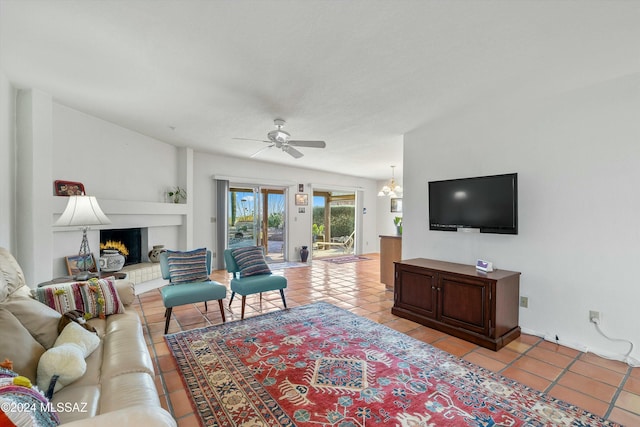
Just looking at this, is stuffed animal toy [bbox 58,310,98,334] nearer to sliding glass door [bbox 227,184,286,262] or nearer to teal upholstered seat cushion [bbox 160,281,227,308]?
teal upholstered seat cushion [bbox 160,281,227,308]

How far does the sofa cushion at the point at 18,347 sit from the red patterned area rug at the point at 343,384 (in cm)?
94

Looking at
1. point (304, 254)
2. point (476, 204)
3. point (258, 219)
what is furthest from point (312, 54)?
point (304, 254)

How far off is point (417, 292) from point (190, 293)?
254cm

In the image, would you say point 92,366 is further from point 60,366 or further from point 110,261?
point 110,261

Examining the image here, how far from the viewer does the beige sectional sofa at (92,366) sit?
3.45 ft

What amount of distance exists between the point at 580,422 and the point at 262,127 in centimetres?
425

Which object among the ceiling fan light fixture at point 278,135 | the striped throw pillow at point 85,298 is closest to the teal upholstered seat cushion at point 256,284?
the striped throw pillow at point 85,298

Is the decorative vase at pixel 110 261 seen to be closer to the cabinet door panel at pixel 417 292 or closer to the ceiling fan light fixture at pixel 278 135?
the ceiling fan light fixture at pixel 278 135

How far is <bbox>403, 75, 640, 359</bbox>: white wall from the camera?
2.61 metres

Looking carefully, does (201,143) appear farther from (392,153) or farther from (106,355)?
(106,355)

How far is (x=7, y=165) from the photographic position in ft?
9.71

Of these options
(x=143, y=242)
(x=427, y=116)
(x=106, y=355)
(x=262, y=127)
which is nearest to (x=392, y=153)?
(x=427, y=116)

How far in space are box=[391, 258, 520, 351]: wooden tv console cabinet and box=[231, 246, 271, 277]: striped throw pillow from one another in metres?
1.79

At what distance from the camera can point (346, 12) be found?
1822 millimetres
